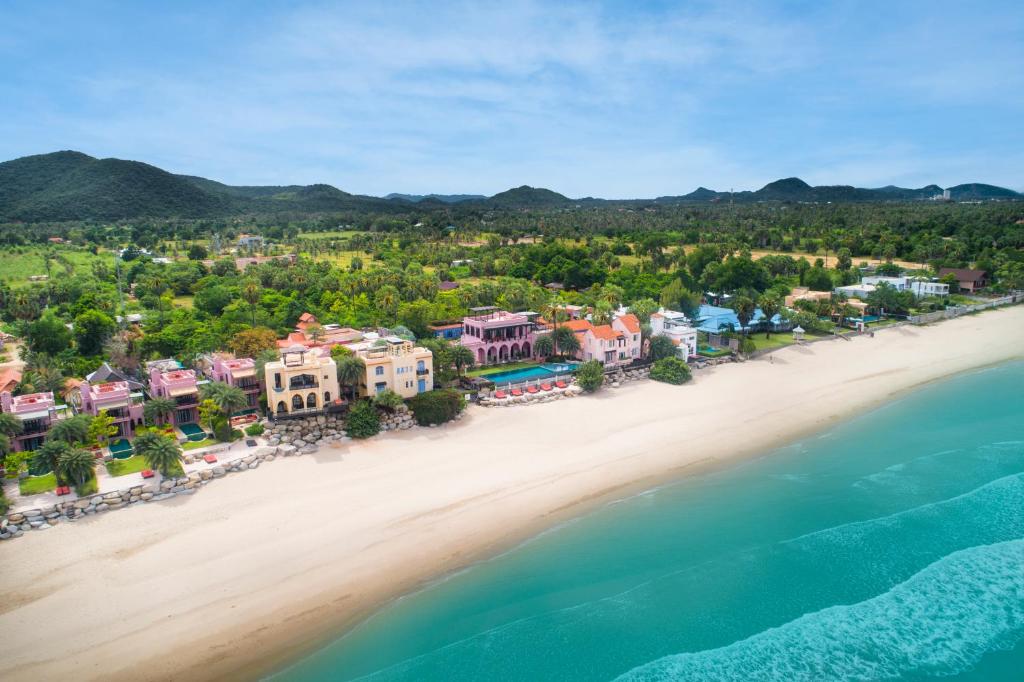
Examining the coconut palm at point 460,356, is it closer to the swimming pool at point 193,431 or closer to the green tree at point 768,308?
the swimming pool at point 193,431

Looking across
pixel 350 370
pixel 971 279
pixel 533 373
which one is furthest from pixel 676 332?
pixel 971 279

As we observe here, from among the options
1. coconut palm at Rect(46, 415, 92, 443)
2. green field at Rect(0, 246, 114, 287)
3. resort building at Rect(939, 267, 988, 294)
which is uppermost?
green field at Rect(0, 246, 114, 287)

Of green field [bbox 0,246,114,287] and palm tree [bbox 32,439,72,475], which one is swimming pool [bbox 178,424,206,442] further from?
green field [bbox 0,246,114,287]

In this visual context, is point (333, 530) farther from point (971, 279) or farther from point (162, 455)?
point (971, 279)

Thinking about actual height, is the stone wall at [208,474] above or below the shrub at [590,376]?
below

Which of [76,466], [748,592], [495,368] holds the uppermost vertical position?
[495,368]

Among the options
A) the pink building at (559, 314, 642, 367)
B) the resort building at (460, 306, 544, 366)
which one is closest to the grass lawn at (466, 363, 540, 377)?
the resort building at (460, 306, 544, 366)

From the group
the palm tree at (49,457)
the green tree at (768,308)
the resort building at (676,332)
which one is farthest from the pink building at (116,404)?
the green tree at (768,308)
